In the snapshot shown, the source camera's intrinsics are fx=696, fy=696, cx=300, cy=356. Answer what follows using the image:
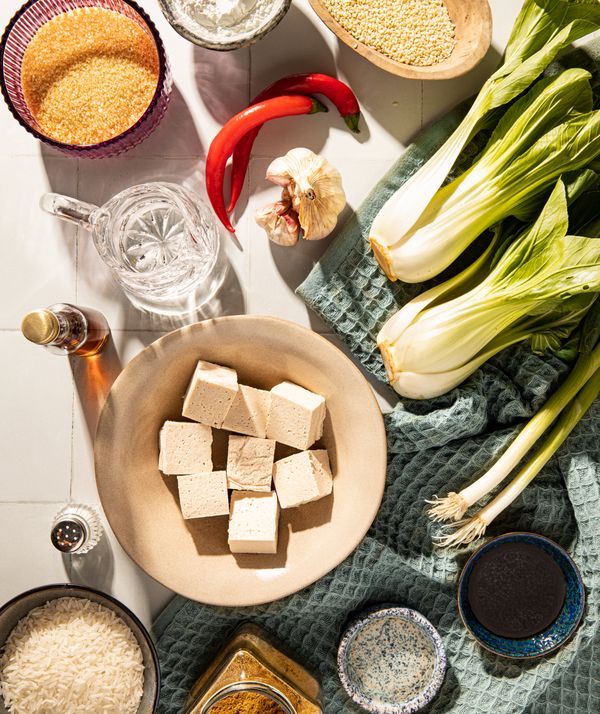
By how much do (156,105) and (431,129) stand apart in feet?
1.89

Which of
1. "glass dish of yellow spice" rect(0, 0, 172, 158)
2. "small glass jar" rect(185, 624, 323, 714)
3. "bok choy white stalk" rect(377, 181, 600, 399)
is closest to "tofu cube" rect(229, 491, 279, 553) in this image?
"small glass jar" rect(185, 624, 323, 714)

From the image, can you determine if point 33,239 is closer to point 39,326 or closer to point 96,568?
point 39,326

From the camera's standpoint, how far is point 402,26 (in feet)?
4.81

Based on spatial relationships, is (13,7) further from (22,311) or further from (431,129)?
(431,129)

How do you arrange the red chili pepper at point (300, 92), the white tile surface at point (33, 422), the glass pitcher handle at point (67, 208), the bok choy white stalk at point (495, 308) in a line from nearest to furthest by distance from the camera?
the bok choy white stalk at point (495, 308) < the glass pitcher handle at point (67, 208) < the red chili pepper at point (300, 92) < the white tile surface at point (33, 422)

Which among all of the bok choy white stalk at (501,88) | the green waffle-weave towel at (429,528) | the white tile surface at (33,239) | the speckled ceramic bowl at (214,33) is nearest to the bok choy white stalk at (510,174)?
the bok choy white stalk at (501,88)

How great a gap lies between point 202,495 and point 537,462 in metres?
0.70

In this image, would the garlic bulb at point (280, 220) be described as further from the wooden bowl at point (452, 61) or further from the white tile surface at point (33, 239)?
the white tile surface at point (33, 239)

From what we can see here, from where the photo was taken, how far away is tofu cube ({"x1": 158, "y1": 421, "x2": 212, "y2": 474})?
1408mm

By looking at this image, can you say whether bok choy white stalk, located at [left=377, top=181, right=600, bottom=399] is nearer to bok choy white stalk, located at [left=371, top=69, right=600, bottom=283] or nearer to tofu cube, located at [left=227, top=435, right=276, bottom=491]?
bok choy white stalk, located at [left=371, top=69, right=600, bottom=283]

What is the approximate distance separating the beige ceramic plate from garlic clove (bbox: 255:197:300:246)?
21cm

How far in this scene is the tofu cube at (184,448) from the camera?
1.41 m

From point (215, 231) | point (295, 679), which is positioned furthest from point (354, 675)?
point (215, 231)

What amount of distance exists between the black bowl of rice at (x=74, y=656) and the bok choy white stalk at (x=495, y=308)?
0.77m
